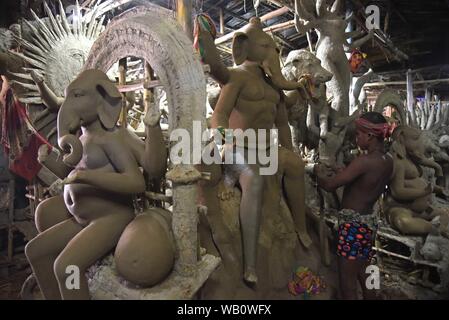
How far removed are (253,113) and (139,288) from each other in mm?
1503

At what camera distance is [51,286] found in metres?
1.82

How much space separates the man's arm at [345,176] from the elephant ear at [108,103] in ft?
6.17

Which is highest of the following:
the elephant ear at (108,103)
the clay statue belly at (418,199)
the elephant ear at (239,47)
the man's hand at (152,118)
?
the elephant ear at (239,47)

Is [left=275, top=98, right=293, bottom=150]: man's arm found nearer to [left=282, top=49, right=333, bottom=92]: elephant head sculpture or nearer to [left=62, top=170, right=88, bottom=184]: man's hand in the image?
[left=282, top=49, right=333, bottom=92]: elephant head sculpture

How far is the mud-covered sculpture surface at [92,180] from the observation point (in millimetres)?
1601

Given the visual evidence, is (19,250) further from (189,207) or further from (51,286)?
(189,207)

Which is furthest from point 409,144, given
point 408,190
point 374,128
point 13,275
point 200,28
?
point 13,275

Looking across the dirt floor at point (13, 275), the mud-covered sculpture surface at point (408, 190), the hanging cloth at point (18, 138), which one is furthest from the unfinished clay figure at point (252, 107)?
the dirt floor at point (13, 275)

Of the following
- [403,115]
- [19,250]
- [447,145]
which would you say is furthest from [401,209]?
[19,250]

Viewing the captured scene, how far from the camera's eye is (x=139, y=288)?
5.24 feet

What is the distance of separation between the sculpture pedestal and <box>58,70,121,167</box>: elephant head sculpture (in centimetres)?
67

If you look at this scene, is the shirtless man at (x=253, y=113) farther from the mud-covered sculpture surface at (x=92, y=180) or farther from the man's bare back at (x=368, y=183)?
the mud-covered sculpture surface at (x=92, y=180)

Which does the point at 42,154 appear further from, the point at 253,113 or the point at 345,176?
the point at 345,176

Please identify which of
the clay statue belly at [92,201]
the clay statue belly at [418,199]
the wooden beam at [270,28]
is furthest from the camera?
the wooden beam at [270,28]
